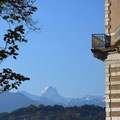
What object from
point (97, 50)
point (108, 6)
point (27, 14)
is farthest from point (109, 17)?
point (27, 14)

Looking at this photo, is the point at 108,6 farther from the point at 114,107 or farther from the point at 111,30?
the point at 114,107

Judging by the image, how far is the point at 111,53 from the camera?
30.5m

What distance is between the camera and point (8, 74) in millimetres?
12719

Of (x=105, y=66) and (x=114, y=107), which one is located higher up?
(x=105, y=66)

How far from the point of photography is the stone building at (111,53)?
29.2 metres

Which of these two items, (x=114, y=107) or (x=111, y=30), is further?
(x=111, y=30)

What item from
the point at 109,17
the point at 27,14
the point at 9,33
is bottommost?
the point at 9,33

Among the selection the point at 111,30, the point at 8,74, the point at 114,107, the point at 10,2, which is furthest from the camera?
the point at 111,30

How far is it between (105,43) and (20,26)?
1897cm

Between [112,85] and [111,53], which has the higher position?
[111,53]

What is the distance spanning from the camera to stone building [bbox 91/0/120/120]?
95.8ft

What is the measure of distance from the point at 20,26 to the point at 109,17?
20.0 metres

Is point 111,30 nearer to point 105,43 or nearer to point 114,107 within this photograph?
point 105,43

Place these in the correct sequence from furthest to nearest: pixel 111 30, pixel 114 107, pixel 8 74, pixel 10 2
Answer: pixel 111 30, pixel 114 107, pixel 10 2, pixel 8 74
